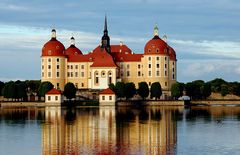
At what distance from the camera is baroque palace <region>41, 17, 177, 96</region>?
93.4 meters

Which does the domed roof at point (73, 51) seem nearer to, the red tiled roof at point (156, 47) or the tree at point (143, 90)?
the red tiled roof at point (156, 47)

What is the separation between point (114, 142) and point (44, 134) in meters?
6.40

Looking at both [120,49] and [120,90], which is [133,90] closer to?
[120,90]

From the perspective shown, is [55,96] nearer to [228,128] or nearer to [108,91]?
[108,91]

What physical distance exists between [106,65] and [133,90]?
9.59 metres

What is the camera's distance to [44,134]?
36375mm

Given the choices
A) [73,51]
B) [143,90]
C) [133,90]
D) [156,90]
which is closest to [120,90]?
[133,90]

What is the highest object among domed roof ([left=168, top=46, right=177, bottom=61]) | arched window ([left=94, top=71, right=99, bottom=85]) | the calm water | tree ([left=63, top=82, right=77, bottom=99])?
domed roof ([left=168, top=46, right=177, bottom=61])

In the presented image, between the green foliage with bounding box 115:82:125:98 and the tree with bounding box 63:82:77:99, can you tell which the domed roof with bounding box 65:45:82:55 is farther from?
the green foliage with bounding box 115:82:125:98

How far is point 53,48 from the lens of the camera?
9612 centimetres

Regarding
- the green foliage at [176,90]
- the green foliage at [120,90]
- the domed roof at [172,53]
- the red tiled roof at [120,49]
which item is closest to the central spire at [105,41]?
the red tiled roof at [120,49]

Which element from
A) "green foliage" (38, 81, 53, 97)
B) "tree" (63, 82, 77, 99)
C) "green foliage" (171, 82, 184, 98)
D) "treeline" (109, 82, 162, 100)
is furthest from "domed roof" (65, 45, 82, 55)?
"green foliage" (171, 82, 184, 98)

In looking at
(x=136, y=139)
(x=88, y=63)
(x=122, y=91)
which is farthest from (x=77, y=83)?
(x=136, y=139)

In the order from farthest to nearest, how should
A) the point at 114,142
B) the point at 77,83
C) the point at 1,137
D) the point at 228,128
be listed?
the point at 77,83 < the point at 228,128 < the point at 1,137 < the point at 114,142
